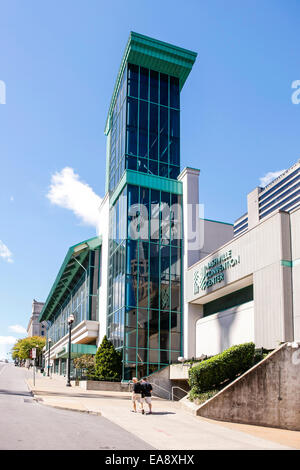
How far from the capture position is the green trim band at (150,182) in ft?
127

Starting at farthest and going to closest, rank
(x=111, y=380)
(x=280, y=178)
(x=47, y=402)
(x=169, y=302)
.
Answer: (x=280, y=178) → (x=169, y=302) → (x=111, y=380) → (x=47, y=402)

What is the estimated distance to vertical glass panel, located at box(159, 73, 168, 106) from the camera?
43.6 meters

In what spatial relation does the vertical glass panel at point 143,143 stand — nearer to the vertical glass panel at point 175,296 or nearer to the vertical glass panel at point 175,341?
the vertical glass panel at point 175,296

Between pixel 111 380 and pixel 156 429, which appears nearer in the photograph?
pixel 156 429

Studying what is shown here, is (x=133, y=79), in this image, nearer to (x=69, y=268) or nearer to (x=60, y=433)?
(x=69, y=268)

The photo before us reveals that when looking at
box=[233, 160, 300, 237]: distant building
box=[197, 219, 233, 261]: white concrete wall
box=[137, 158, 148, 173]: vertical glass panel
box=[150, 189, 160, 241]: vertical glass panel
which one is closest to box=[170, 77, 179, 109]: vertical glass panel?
box=[137, 158, 148, 173]: vertical glass panel

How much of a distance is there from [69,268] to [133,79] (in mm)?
20255

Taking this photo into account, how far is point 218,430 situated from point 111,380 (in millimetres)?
19728

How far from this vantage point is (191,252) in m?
37.7

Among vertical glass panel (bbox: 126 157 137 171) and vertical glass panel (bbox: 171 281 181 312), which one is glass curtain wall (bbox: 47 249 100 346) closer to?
vertical glass panel (bbox: 126 157 137 171)

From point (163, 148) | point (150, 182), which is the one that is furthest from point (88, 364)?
point (163, 148)
